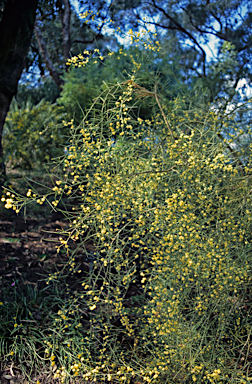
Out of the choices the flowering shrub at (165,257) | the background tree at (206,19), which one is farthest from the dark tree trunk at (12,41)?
the background tree at (206,19)

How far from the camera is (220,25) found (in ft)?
30.7

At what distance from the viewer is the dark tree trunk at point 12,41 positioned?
3.44m

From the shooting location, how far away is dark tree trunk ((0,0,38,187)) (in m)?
3.44

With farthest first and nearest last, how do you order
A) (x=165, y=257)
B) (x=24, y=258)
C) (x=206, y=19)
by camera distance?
(x=206, y=19) < (x=24, y=258) < (x=165, y=257)

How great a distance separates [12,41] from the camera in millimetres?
3451

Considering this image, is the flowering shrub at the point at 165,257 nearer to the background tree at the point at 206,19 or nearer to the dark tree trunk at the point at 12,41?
the dark tree trunk at the point at 12,41

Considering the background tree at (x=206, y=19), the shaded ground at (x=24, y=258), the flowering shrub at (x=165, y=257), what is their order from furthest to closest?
the background tree at (x=206, y=19), the shaded ground at (x=24, y=258), the flowering shrub at (x=165, y=257)

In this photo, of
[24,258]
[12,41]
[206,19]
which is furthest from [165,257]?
[206,19]

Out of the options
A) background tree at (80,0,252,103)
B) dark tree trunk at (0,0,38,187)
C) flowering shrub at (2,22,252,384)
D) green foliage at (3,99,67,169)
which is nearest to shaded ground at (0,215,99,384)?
flowering shrub at (2,22,252,384)

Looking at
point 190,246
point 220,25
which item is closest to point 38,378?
point 190,246

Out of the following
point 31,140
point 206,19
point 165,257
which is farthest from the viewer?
point 206,19

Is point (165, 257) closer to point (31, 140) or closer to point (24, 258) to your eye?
point (24, 258)

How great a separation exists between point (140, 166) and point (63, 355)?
4.82 feet

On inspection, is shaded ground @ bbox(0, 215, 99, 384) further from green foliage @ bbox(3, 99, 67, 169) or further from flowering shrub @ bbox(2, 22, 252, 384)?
green foliage @ bbox(3, 99, 67, 169)
